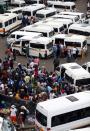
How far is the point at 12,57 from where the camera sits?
33031 mm

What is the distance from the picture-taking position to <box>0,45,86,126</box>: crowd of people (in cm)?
2419

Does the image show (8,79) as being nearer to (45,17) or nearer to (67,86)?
(67,86)

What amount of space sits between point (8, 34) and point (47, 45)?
22.7ft

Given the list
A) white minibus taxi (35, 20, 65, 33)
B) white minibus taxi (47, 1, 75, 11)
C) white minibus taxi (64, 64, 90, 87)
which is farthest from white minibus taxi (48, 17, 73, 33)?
white minibus taxi (64, 64, 90, 87)

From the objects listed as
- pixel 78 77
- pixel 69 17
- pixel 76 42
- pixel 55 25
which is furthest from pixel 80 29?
pixel 78 77

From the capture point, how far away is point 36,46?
112 ft

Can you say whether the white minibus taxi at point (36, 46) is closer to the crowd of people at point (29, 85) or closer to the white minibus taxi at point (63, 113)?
the crowd of people at point (29, 85)

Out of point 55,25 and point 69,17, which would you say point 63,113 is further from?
point 69,17

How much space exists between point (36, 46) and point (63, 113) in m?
13.1

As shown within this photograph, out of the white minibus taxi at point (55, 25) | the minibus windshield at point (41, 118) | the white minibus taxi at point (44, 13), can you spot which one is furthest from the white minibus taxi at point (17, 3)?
the minibus windshield at point (41, 118)

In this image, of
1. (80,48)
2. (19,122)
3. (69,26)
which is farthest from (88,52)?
(19,122)

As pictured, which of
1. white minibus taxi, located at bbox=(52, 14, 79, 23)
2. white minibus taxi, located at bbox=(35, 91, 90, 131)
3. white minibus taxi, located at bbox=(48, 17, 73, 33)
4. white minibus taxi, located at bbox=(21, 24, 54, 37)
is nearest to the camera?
white minibus taxi, located at bbox=(35, 91, 90, 131)

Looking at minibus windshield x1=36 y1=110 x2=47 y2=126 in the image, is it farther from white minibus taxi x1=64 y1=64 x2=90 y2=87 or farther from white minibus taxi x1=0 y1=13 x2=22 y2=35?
white minibus taxi x1=0 y1=13 x2=22 y2=35

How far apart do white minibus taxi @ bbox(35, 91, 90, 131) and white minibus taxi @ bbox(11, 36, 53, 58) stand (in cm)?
1159
